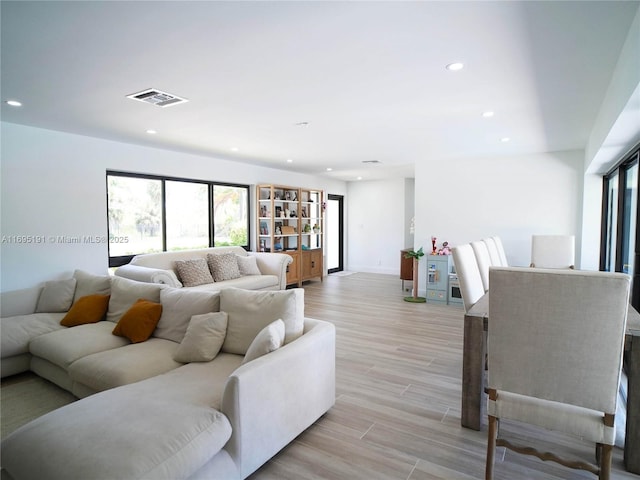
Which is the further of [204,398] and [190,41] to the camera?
[190,41]

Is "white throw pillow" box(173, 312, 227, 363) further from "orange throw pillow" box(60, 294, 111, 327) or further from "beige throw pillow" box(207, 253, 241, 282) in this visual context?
"beige throw pillow" box(207, 253, 241, 282)

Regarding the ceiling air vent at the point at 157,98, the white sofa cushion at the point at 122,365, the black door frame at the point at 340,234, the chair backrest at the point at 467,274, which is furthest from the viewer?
the black door frame at the point at 340,234

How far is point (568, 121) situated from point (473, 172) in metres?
2.38

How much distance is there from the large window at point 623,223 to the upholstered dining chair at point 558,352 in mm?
2065

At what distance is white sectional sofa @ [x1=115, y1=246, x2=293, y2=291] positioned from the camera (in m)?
4.55

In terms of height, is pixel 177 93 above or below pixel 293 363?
above

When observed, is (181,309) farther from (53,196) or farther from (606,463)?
(606,463)

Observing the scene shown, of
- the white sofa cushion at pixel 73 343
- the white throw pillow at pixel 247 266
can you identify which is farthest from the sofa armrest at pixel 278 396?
the white throw pillow at pixel 247 266

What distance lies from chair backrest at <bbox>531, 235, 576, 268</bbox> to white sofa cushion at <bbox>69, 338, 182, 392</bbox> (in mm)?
4775

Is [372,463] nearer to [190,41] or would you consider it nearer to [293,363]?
[293,363]

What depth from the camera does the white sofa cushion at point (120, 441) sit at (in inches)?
55.9

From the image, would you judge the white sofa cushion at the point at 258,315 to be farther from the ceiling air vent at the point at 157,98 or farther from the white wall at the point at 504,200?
the white wall at the point at 504,200

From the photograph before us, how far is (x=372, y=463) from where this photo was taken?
81.8 inches

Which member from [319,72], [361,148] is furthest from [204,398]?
[361,148]
